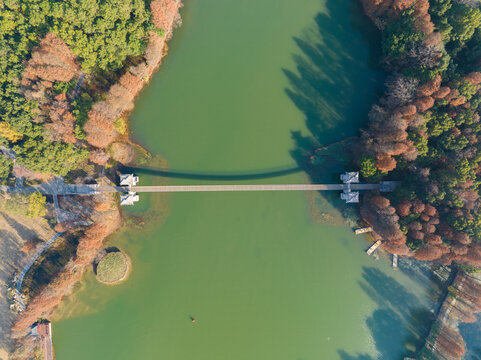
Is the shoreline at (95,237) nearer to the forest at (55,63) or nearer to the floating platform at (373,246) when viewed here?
the forest at (55,63)

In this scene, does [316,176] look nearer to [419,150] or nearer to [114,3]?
[419,150]

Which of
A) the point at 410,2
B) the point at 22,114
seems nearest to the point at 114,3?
the point at 22,114

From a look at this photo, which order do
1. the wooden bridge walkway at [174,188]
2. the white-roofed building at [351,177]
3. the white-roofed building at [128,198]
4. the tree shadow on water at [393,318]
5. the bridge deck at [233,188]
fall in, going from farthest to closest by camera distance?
the tree shadow on water at [393,318]
the bridge deck at [233,188]
the wooden bridge walkway at [174,188]
the white-roofed building at [351,177]
the white-roofed building at [128,198]

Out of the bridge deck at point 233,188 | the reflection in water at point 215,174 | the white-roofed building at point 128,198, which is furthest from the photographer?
the reflection in water at point 215,174

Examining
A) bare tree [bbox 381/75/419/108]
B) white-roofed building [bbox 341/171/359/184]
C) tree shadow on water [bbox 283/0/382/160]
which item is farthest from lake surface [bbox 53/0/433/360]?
white-roofed building [bbox 341/171/359/184]

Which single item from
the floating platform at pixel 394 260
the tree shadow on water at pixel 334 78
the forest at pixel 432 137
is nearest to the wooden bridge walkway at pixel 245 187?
the forest at pixel 432 137
